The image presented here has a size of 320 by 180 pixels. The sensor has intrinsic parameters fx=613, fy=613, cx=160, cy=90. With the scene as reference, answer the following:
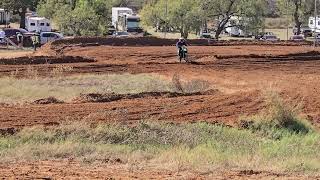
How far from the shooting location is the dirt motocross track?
18.1m

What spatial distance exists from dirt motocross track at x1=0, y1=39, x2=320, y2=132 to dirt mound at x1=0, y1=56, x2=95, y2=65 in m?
0.19

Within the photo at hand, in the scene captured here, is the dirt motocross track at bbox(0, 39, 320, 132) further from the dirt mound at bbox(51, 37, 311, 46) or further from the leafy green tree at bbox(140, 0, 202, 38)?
the leafy green tree at bbox(140, 0, 202, 38)

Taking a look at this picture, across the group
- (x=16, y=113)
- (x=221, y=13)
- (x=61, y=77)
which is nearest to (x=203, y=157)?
(x=16, y=113)

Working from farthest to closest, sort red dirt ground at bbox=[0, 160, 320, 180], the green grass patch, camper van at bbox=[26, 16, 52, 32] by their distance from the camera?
1. camper van at bbox=[26, 16, 52, 32]
2. the green grass patch
3. red dirt ground at bbox=[0, 160, 320, 180]

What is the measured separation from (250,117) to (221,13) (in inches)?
1887

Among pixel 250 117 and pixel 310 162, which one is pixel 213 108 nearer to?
pixel 250 117

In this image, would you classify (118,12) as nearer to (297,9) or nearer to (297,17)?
(297,9)

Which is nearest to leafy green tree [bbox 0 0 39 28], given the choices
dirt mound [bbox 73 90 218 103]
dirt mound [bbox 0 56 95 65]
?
dirt mound [bbox 0 56 95 65]

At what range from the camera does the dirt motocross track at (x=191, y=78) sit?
712 inches

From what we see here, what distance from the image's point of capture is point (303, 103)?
20.5m

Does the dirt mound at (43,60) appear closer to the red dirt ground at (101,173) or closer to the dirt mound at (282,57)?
the dirt mound at (282,57)

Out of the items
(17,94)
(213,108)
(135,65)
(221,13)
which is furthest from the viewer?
(221,13)

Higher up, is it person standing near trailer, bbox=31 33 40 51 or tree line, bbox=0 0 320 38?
tree line, bbox=0 0 320 38

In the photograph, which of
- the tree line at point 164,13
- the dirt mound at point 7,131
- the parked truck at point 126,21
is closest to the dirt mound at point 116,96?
the dirt mound at point 7,131
